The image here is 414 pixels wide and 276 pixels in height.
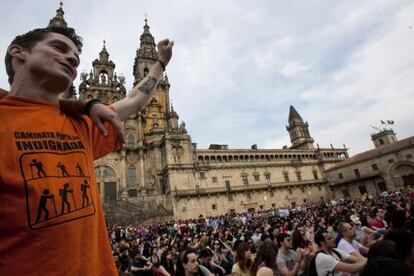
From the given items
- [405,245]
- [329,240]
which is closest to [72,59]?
A: [405,245]

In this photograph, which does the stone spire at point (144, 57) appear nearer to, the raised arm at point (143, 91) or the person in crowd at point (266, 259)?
the person in crowd at point (266, 259)

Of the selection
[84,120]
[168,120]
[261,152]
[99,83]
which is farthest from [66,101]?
[261,152]

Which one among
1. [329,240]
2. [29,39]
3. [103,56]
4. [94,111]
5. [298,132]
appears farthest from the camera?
[298,132]

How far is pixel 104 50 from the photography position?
46.6 metres

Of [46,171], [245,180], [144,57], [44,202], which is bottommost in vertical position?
[44,202]

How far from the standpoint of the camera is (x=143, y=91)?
218 centimetres

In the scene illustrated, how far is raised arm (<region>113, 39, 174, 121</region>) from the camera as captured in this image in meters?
1.97

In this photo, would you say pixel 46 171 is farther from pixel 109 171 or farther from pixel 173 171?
pixel 109 171

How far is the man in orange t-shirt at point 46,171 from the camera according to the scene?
1096 millimetres

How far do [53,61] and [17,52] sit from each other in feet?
0.82

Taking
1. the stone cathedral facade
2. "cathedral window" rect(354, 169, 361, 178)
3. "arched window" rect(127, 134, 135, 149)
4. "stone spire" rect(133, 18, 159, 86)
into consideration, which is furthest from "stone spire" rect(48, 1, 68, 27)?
"cathedral window" rect(354, 169, 361, 178)

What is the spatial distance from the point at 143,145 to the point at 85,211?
1610 inches

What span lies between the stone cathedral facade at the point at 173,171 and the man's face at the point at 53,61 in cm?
3132

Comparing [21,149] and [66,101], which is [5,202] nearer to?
[21,149]
